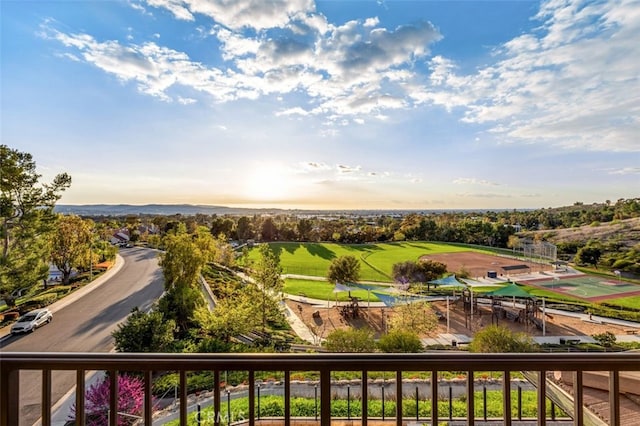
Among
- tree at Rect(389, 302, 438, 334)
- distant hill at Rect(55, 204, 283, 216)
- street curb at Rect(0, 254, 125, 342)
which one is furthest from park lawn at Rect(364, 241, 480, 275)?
street curb at Rect(0, 254, 125, 342)

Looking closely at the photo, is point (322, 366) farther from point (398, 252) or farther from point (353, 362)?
point (398, 252)

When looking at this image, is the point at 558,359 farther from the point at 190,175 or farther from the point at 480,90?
the point at 190,175

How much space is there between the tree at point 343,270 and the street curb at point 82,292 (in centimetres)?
173

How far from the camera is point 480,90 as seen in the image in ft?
7.53

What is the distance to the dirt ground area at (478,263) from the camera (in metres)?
2.55

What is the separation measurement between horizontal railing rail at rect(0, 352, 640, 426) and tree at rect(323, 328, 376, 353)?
1457 mm

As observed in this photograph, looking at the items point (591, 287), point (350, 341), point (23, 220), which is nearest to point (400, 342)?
point (350, 341)

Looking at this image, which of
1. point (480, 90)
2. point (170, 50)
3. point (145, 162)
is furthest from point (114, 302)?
point (480, 90)

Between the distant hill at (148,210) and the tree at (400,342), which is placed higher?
the distant hill at (148,210)

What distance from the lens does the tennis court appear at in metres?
2.36

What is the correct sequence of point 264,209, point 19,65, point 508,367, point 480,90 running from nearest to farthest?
point 508,367, point 19,65, point 480,90, point 264,209

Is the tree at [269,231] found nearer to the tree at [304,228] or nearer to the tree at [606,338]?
the tree at [304,228]

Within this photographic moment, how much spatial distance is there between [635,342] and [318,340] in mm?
2501

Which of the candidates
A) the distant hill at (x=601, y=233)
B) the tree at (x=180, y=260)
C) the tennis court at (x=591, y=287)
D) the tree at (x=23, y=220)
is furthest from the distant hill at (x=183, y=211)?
the tennis court at (x=591, y=287)
